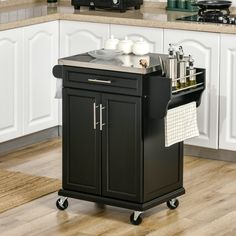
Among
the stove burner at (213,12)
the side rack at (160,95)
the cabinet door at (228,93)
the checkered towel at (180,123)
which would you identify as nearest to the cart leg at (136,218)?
the checkered towel at (180,123)

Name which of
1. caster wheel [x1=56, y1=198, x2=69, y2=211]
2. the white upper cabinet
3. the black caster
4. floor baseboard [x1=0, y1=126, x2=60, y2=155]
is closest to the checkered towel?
the black caster

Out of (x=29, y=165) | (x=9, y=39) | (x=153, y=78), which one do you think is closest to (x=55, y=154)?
(x=29, y=165)

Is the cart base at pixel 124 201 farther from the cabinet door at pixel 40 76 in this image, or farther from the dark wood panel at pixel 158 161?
the cabinet door at pixel 40 76

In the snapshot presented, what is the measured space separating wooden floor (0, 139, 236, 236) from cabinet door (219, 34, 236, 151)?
36cm

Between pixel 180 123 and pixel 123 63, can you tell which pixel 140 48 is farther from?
pixel 180 123

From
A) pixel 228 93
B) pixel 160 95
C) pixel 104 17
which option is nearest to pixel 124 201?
pixel 160 95

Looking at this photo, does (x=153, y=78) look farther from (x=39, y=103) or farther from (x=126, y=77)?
(x=39, y=103)

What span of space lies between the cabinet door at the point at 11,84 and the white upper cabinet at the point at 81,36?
0.49 meters

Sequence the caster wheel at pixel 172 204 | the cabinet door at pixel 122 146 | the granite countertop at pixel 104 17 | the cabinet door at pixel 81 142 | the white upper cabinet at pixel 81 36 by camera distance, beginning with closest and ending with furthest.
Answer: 1. the cabinet door at pixel 122 146
2. the cabinet door at pixel 81 142
3. the caster wheel at pixel 172 204
4. the granite countertop at pixel 104 17
5. the white upper cabinet at pixel 81 36

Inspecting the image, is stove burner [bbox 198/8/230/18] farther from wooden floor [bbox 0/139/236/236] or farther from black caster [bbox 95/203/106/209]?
black caster [bbox 95/203/106/209]

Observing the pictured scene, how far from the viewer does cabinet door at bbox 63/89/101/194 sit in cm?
559

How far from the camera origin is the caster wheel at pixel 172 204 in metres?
5.81

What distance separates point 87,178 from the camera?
5.67 m

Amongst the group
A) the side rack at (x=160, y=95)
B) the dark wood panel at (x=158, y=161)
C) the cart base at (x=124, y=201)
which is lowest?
the cart base at (x=124, y=201)
